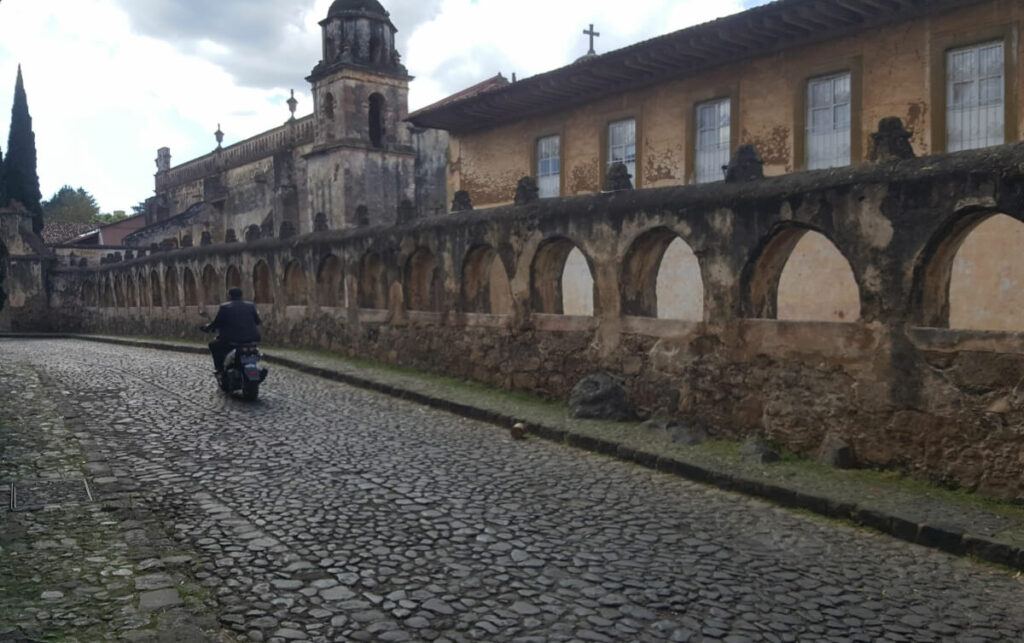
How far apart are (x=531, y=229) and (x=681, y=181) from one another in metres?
5.96

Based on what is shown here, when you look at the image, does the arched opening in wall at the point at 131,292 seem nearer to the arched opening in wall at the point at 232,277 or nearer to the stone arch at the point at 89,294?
the stone arch at the point at 89,294

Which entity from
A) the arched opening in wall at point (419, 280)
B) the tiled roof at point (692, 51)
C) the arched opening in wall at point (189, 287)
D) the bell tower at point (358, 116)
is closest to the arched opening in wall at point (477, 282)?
the arched opening in wall at point (419, 280)

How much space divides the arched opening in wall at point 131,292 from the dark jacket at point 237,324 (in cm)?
2053

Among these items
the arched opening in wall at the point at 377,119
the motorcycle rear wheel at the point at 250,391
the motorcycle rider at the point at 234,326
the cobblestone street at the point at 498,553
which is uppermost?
the arched opening in wall at the point at 377,119

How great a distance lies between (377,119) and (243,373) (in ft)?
81.8

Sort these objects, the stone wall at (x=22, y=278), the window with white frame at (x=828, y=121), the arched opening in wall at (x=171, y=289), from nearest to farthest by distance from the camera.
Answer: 1. the window with white frame at (x=828, y=121)
2. the arched opening in wall at (x=171, y=289)
3. the stone wall at (x=22, y=278)

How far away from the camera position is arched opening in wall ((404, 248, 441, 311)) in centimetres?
1517

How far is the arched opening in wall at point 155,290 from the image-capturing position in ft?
94.8

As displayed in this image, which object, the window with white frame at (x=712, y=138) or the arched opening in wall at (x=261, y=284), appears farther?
the arched opening in wall at (x=261, y=284)

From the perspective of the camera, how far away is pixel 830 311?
15.6 metres

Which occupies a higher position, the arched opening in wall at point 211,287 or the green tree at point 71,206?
the green tree at point 71,206

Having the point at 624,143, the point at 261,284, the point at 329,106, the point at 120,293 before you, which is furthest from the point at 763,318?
the point at 120,293

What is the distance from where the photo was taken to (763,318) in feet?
28.6

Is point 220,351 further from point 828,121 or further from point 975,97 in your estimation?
point 975,97
